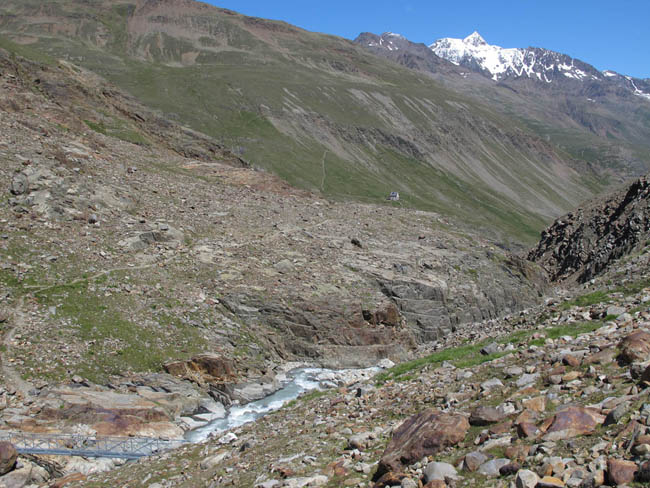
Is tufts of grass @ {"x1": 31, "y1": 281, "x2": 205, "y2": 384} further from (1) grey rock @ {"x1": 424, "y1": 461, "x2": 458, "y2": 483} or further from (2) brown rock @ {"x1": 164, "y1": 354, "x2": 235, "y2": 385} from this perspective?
(1) grey rock @ {"x1": 424, "y1": 461, "x2": 458, "y2": 483}

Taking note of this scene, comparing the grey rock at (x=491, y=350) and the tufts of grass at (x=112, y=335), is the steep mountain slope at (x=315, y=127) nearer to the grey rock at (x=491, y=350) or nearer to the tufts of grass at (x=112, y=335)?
the tufts of grass at (x=112, y=335)

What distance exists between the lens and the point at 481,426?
1089 centimetres

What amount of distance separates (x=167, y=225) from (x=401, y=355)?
61.9ft

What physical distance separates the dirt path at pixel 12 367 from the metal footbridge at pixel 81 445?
3.55 m

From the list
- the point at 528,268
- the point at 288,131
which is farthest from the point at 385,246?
the point at 288,131

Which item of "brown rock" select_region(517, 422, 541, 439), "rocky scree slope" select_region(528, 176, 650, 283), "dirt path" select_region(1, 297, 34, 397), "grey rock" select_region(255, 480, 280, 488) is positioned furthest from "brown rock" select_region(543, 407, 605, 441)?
"rocky scree slope" select_region(528, 176, 650, 283)

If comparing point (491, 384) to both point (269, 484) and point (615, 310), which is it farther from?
point (615, 310)

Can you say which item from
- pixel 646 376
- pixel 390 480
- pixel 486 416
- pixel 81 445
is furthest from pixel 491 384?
pixel 81 445

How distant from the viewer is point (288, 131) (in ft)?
492

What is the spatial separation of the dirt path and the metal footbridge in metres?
3.55

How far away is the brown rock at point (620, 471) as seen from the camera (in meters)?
7.13

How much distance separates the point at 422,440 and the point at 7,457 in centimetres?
1353

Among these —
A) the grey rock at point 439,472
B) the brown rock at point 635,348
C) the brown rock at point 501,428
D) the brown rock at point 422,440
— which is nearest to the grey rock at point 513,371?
the brown rock at point 635,348

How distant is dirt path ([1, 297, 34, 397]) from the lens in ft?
72.1
